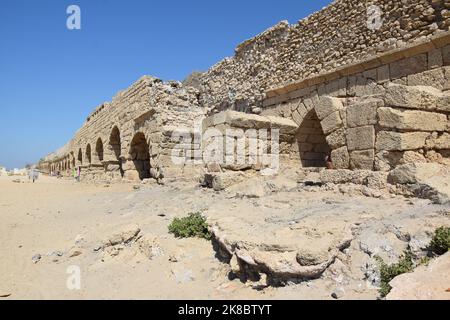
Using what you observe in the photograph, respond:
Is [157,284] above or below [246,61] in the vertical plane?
below

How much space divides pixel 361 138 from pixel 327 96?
127cm

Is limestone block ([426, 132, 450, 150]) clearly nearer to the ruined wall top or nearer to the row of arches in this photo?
the ruined wall top

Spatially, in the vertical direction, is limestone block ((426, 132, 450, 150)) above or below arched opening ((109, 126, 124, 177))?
below

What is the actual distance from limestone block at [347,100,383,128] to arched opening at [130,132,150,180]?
997 centimetres

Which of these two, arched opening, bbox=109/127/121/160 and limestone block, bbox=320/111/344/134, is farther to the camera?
arched opening, bbox=109/127/121/160

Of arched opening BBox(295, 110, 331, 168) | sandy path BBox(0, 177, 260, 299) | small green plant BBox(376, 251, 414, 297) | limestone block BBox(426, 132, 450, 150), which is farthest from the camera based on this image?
arched opening BBox(295, 110, 331, 168)

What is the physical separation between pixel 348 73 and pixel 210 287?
642 centimetres

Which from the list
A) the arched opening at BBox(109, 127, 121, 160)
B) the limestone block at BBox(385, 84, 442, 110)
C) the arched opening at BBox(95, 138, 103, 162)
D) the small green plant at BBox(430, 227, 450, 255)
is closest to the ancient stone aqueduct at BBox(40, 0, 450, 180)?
the limestone block at BBox(385, 84, 442, 110)

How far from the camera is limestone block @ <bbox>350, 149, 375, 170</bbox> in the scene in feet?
15.4

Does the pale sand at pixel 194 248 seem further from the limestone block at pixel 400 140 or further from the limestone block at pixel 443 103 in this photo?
the limestone block at pixel 443 103

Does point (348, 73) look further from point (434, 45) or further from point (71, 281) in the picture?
point (71, 281)

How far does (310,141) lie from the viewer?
28.1 feet

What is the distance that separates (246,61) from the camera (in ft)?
35.6
